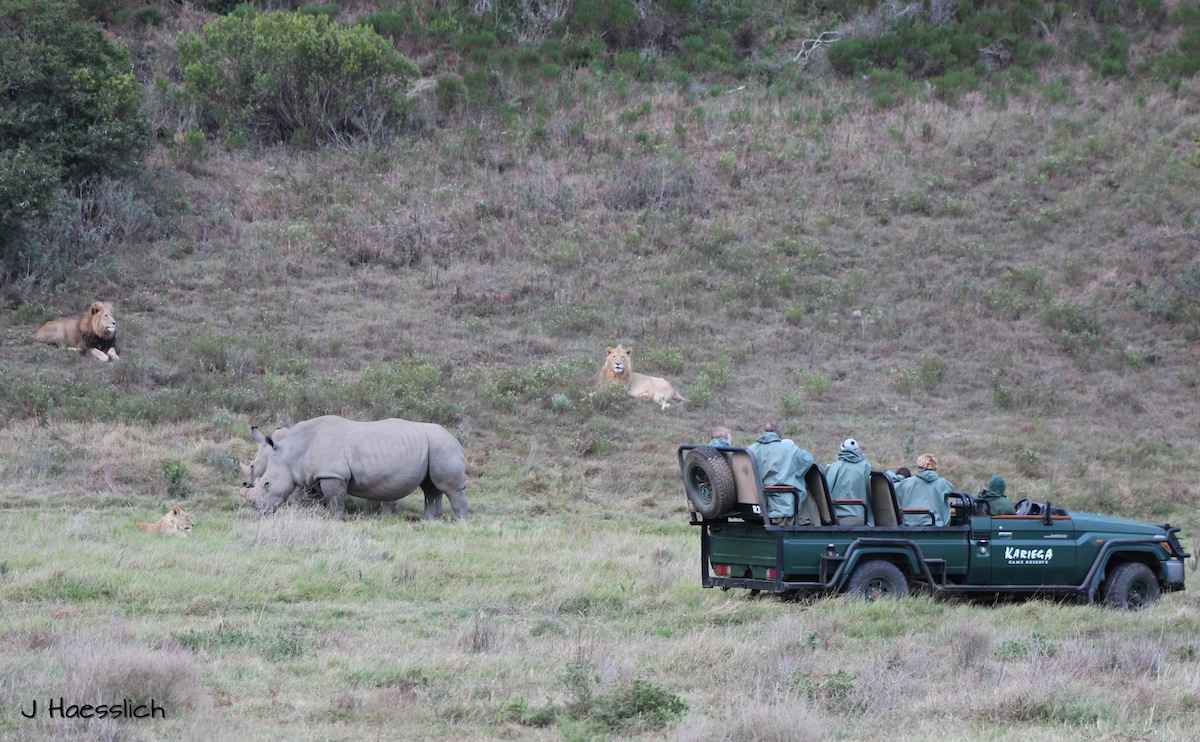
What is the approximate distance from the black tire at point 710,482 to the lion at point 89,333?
14.3 metres

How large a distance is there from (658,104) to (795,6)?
9.64 meters

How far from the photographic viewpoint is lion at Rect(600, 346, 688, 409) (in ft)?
75.0

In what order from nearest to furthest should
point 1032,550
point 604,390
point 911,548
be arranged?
point 911,548 < point 1032,550 < point 604,390

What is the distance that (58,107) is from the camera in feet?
88.4

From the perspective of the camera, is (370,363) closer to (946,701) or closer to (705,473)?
(705,473)

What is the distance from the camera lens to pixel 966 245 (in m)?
30.7

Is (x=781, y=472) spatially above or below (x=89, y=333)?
below

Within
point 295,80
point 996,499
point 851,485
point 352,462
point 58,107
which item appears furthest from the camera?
point 295,80

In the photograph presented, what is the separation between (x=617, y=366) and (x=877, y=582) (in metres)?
11.7

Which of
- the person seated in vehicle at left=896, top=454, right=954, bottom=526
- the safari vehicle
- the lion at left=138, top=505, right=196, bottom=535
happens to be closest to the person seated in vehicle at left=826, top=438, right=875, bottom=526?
the safari vehicle

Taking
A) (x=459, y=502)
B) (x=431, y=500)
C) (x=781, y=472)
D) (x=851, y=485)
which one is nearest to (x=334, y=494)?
(x=431, y=500)

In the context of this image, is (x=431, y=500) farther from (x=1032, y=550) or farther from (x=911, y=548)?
(x=1032, y=550)

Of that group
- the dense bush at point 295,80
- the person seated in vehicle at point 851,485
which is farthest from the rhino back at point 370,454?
the dense bush at point 295,80

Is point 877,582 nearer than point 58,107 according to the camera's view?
Yes
